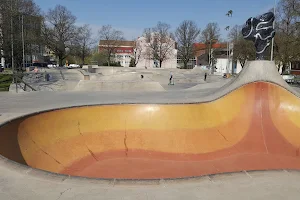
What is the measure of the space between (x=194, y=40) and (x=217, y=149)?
Result: 62.7 m

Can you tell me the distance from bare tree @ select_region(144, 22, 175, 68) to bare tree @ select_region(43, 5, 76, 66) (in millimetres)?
22757

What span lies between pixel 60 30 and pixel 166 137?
1950 inches

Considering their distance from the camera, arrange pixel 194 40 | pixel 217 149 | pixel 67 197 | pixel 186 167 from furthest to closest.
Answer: pixel 194 40, pixel 217 149, pixel 186 167, pixel 67 197

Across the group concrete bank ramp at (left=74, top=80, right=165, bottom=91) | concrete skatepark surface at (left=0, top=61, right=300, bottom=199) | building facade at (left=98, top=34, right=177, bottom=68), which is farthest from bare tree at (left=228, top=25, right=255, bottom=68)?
concrete skatepark surface at (left=0, top=61, right=300, bottom=199)

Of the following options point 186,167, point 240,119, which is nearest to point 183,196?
point 186,167

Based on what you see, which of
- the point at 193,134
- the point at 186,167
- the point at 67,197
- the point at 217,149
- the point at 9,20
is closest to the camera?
the point at 67,197

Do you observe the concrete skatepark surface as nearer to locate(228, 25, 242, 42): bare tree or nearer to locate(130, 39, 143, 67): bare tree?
locate(228, 25, 242, 42): bare tree

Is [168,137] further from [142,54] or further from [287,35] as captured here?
[142,54]

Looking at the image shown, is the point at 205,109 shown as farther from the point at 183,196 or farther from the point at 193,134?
the point at 183,196

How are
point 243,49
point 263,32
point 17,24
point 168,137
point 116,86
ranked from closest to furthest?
1. point 168,137
2. point 263,32
3. point 116,86
4. point 17,24
5. point 243,49

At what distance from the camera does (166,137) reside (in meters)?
8.81

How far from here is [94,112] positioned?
9.16 metres

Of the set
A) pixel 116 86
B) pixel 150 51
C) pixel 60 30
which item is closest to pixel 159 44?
pixel 150 51

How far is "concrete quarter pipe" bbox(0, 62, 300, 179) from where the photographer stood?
23.3 feet
